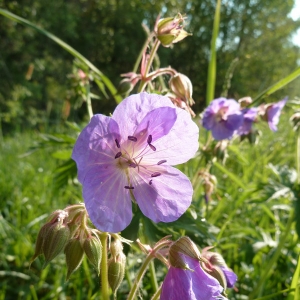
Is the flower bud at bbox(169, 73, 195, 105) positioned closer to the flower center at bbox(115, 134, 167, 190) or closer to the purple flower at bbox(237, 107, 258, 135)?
the flower center at bbox(115, 134, 167, 190)

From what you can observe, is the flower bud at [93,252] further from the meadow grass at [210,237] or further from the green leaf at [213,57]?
the green leaf at [213,57]

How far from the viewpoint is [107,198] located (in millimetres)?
740

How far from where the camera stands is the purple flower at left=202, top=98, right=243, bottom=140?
1.54 metres

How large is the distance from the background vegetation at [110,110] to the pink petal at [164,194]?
0.70 ft

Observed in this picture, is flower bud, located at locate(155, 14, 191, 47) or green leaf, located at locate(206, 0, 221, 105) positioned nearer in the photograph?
flower bud, located at locate(155, 14, 191, 47)

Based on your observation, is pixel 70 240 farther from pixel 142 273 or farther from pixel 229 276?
pixel 229 276

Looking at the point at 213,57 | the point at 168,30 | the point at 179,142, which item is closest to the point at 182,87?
the point at 168,30

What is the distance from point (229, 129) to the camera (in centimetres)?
155

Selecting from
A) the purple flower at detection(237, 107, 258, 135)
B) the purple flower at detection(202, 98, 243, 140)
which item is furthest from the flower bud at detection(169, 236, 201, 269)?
the purple flower at detection(237, 107, 258, 135)

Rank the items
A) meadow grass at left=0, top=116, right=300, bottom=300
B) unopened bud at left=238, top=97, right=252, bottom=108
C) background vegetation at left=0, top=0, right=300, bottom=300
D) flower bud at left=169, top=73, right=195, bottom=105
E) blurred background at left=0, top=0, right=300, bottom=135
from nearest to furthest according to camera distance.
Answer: flower bud at left=169, top=73, right=195, bottom=105
meadow grass at left=0, top=116, right=300, bottom=300
background vegetation at left=0, top=0, right=300, bottom=300
unopened bud at left=238, top=97, right=252, bottom=108
blurred background at left=0, top=0, right=300, bottom=135

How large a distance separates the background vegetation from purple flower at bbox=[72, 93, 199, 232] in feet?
0.61

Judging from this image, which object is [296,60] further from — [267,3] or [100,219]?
[100,219]

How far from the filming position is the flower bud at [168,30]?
105cm

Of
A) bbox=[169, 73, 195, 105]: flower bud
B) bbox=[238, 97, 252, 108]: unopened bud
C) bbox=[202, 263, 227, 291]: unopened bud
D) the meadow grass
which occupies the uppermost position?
bbox=[169, 73, 195, 105]: flower bud
